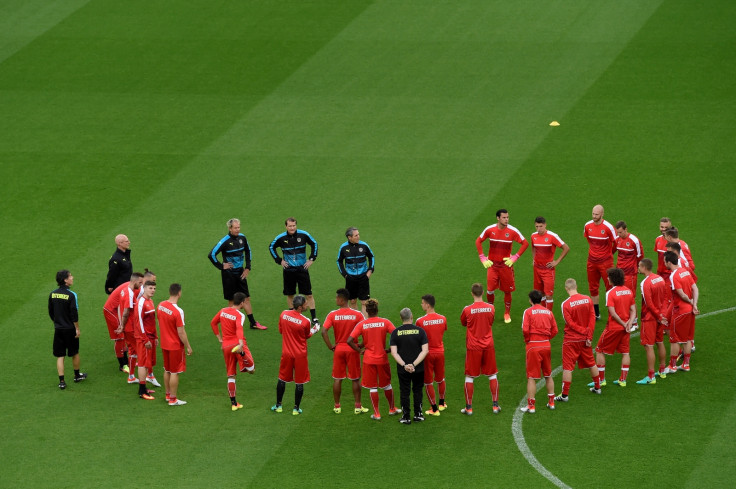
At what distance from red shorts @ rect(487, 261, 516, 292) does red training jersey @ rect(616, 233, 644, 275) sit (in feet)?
6.88

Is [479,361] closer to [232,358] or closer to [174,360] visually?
[232,358]

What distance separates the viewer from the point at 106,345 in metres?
19.7

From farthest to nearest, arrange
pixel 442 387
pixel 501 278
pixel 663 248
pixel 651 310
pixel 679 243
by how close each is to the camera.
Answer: pixel 501 278 < pixel 663 248 < pixel 679 243 < pixel 651 310 < pixel 442 387

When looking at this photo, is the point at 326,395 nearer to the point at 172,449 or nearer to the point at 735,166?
the point at 172,449

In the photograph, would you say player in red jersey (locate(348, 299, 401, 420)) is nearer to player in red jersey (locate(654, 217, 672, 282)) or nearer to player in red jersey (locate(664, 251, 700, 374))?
player in red jersey (locate(664, 251, 700, 374))

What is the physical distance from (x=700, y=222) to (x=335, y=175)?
31.1ft

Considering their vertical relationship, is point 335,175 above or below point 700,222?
above

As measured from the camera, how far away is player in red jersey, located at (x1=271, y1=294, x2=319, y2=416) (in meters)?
16.2

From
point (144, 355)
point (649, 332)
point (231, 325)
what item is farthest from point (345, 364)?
point (649, 332)

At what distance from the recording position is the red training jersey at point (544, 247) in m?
20.0

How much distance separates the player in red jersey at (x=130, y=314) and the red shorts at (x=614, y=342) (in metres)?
7.94

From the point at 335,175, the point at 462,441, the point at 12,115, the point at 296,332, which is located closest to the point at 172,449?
the point at 296,332

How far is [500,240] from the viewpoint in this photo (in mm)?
20250

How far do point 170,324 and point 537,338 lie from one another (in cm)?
593
